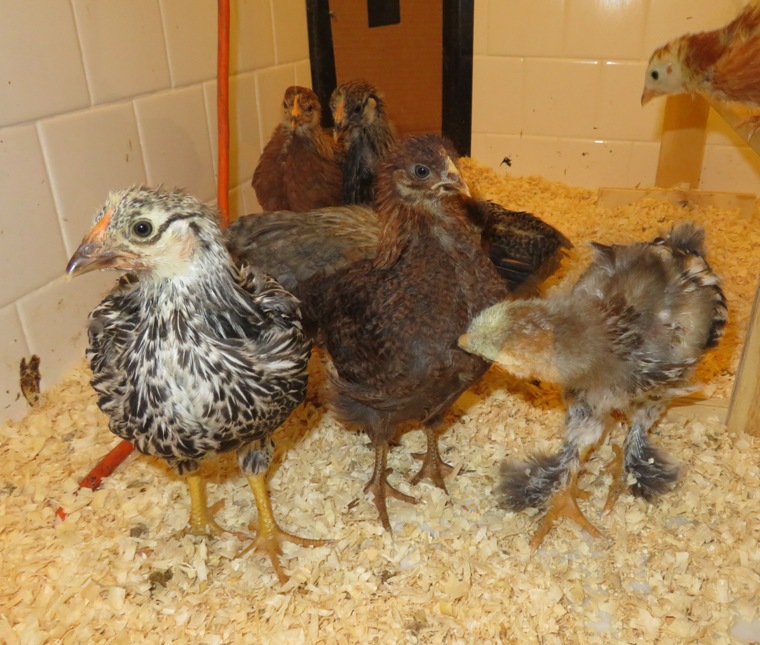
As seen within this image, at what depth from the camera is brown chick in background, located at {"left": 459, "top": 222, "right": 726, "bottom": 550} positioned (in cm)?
179

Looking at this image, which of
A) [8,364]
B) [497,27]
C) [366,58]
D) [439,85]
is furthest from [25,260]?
[497,27]

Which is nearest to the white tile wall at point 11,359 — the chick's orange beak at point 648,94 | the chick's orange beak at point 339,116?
the chick's orange beak at point 339,116

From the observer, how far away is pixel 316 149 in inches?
128

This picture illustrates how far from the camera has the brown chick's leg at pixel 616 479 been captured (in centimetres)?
217

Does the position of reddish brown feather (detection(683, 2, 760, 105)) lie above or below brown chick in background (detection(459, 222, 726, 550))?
above

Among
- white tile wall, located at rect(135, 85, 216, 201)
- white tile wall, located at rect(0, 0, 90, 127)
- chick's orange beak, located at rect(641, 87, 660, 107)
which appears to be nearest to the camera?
white tile wall, located at rect(0, 0, 90, 127)

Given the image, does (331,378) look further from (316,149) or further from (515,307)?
(316,149)

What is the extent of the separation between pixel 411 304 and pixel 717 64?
2.37 m

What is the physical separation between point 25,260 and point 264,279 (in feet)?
3.70

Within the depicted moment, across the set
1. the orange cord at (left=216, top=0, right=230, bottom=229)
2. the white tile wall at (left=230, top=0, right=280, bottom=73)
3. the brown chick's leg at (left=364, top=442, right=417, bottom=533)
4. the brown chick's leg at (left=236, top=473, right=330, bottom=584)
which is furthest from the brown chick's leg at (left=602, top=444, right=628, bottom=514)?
the white tile wall at (left=230, top=0, right=280, bottom=73)

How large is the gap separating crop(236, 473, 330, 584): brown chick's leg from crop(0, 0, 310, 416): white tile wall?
3.98 ft

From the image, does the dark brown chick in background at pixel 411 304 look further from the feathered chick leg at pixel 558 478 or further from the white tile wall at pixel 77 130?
the white tile wall at pixel 77 130

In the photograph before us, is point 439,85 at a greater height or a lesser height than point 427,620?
greater

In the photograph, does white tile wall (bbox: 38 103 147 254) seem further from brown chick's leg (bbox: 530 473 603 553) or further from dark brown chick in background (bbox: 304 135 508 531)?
brown chick's leg (bbox: 530 473 603 553)
